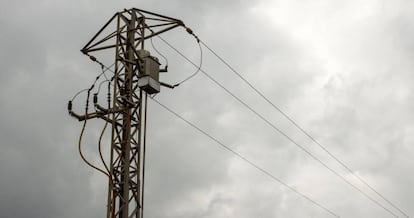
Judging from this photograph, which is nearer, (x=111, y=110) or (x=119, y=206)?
(x=119, y=206)

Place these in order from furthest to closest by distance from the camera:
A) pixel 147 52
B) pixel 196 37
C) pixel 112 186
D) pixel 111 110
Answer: pixel 196 37, pixel 147 52, pixel 111 110, pixel 112 186

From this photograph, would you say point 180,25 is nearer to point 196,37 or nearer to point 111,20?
point 196,37

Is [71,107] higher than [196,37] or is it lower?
lower

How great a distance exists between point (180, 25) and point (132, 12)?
176 centimetres

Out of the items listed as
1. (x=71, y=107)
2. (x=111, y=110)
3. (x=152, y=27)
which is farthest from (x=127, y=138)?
(x=152, y=27)

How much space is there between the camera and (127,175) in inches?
689

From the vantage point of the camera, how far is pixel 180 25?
2061 cm

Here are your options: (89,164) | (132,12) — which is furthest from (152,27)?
(89,164)

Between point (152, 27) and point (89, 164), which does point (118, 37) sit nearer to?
point (152, 27)

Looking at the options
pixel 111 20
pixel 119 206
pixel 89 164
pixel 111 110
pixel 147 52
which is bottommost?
pixel 119 206

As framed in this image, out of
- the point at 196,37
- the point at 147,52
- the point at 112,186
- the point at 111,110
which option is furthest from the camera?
the point at 196,37

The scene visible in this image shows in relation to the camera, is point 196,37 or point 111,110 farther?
point 196,37

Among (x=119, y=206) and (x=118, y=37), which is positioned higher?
(x=118, y=37)

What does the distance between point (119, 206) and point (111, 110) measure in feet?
10.5
